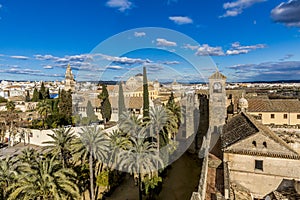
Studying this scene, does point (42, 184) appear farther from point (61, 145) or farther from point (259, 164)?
point (259, 164)

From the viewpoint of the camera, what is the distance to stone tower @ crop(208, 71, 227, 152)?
27.4 meters

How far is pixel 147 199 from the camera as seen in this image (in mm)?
21719

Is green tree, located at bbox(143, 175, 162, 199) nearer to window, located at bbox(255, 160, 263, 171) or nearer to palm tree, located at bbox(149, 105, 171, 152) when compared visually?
palm tree, located at bbox(149, 105, 171, 152)

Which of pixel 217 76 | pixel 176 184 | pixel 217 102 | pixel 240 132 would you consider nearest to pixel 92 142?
pixel 176 184

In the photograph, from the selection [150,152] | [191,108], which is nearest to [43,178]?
[150,152]

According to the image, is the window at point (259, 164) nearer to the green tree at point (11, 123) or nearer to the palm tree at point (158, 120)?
the palm tree at point (158, 120)

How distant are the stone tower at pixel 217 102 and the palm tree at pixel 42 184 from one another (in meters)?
17.4

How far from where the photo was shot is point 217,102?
90.9 ft

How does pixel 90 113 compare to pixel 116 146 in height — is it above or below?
above

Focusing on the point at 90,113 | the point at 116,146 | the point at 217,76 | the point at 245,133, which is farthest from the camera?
the point at 90,113

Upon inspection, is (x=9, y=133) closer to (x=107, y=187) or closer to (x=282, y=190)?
(x=107, y=187)

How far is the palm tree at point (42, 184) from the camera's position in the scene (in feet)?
45.1

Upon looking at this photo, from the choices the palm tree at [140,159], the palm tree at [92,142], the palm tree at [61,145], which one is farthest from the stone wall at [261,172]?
the palm tree at [61,145]

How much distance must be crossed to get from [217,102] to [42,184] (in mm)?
20119
